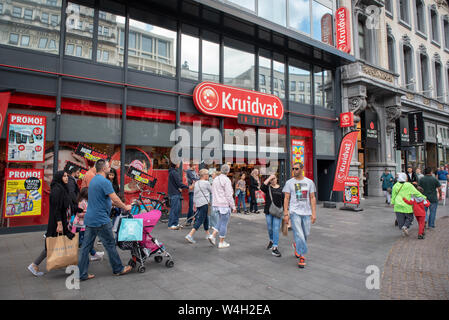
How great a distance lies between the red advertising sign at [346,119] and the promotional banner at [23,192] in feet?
46.8

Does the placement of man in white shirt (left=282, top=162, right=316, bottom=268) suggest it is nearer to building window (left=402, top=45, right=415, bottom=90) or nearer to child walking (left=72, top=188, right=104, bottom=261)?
child walking (left=72, top=188, right=104, bottom=261)

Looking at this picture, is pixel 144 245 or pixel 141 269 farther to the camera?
pixel 144 245

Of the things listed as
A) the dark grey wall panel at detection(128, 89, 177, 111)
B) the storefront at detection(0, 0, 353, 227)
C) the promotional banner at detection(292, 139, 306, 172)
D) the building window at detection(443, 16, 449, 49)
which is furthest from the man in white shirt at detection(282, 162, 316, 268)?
the building window at detection(443, 16, 449, 49)

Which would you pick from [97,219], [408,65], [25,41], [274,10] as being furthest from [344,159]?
[408,65]

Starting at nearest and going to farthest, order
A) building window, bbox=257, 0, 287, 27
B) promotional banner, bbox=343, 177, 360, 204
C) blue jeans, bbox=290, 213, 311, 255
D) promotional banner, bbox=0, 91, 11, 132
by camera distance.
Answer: blue jeans, bbox=290, 213, 311, 255 < promotional banner, bbox=0, 91, 11, 132 < promotional banner, bbox=343, 177, 360, 204 < building window, bbox=257, 0, 287, 27

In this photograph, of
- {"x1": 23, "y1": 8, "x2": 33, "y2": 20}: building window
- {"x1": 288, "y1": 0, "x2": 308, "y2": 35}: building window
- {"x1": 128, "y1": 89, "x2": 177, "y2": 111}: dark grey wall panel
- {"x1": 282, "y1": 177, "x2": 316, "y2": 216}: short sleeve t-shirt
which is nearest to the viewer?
{"x1": 282, "y1": 177, "x2": 316, "y2": 216}: short sleeve t-shirt

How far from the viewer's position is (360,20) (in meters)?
17.5

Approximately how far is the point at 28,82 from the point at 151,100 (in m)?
3.52

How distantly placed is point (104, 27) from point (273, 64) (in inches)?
299

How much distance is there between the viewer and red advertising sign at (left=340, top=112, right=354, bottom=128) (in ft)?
48.3

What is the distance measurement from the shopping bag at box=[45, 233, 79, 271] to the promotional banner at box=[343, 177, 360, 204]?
11.2m

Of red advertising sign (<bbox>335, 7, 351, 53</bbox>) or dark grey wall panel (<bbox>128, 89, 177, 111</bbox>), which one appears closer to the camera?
dark grey wall panel (<bbox>128, 89, 177, 111</bbox>)

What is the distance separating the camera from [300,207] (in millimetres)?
4988

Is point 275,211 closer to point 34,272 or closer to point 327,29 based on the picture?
point 34,272
